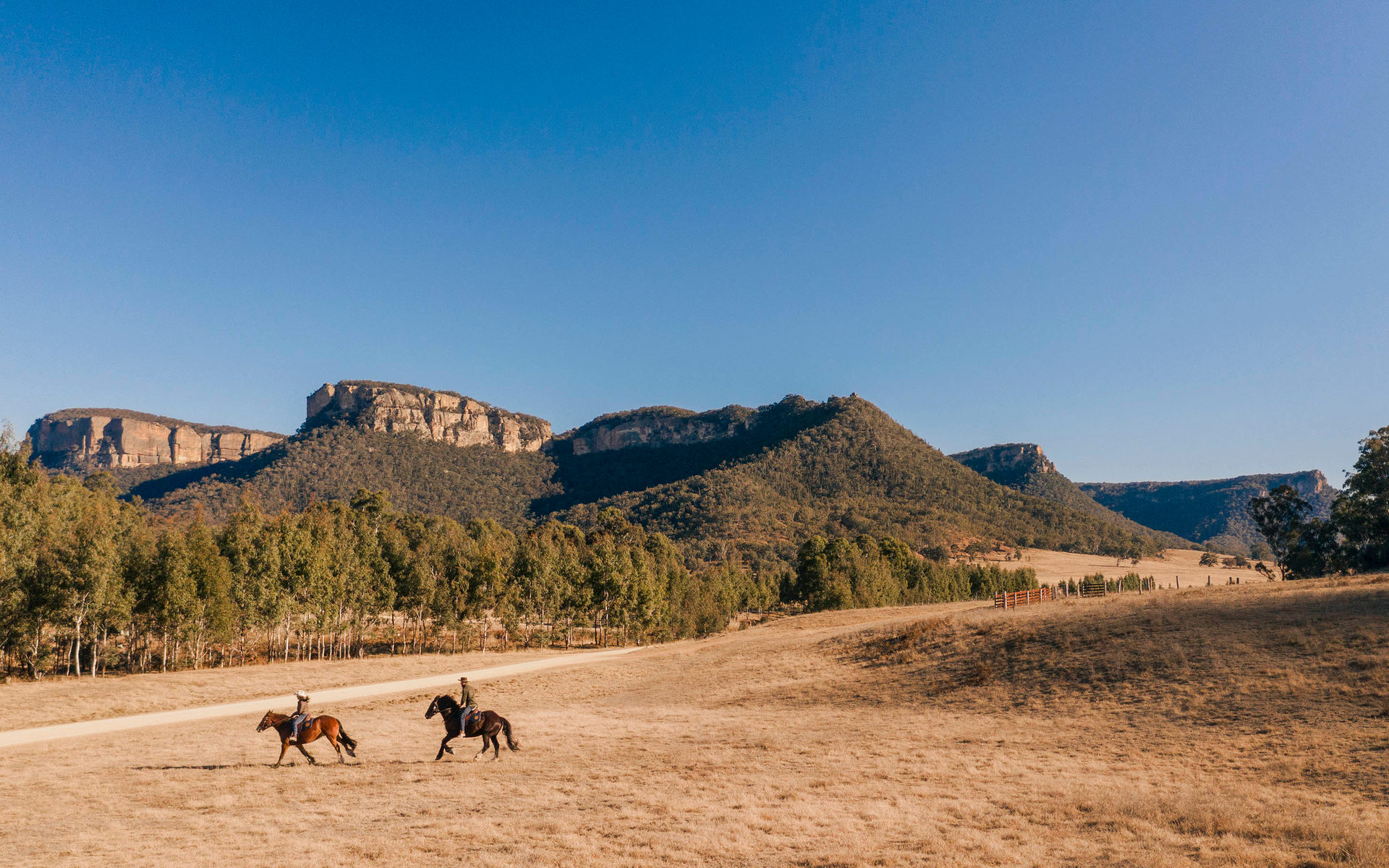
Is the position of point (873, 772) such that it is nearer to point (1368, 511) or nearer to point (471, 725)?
point (471, 725)

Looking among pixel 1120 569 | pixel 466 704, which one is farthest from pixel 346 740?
pixel 1120 569

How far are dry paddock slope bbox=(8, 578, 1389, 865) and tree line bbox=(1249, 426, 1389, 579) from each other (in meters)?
41.4

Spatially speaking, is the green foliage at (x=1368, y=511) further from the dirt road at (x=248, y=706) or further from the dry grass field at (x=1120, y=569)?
the dirt road at (x=248, y=706)

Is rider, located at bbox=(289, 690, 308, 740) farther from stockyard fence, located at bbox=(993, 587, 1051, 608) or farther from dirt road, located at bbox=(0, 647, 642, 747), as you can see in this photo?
stockyard fence, located at bbox=(993, 587, 1051, 608)

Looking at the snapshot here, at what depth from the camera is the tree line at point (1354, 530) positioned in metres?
58.7

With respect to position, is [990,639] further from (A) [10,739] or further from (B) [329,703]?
(A) [10,739]

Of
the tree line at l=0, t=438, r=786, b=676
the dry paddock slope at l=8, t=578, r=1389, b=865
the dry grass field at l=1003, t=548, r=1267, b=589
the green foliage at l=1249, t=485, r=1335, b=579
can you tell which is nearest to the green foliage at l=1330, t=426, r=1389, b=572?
the green foliage at l=1249, t=485, r=1335, b=579

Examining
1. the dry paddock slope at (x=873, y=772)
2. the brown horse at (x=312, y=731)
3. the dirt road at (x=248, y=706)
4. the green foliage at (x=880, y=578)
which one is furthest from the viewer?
the green foliage at (x=880, y=578)

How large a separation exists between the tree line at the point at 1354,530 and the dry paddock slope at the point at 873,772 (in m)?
41.4

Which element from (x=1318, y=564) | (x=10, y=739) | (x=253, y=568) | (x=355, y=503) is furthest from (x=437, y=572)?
(x=1318, y=564)

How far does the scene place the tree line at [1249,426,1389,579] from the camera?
5869 cm

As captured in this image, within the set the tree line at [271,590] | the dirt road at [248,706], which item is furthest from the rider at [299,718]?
the tree line at [271,590]

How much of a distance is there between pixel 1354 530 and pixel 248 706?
289 ft

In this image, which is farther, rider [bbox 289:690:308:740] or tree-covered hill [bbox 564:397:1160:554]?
tree-covered hill [bbox 564:397:1160:554]
